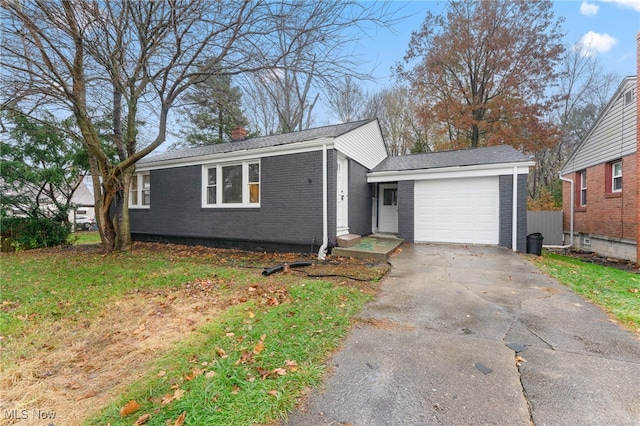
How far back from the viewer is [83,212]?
32938 mm

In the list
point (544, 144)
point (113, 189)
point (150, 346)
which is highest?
point (544, 144)

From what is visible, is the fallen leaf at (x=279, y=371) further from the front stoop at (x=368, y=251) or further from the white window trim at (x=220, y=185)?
the white window trim at (x=220, y=185)

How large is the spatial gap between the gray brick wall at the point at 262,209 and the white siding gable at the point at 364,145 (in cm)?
108

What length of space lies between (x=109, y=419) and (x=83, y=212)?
40.4 metres

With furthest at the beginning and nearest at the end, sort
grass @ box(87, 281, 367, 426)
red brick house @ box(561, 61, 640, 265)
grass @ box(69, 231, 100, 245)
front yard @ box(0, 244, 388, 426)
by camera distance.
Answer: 1. grass @ box(69, 231, 100, 245)
2. red brick house @ box(561, 61, 640, 265)
3. front yard @ box(0, 244, 388, 426)
4. grass @ box(87, 281, 367, 426)

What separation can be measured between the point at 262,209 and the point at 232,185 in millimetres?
1630

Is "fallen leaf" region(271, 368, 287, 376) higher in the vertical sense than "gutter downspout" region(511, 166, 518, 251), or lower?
lower

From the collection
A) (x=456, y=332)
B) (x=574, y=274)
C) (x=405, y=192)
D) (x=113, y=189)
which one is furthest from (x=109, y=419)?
(x=405, y=192)

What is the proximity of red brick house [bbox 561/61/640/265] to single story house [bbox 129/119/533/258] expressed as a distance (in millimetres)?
3970

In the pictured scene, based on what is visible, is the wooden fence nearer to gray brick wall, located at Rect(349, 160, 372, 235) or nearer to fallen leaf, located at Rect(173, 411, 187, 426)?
gray brick wall, located at Rect(349, 160, 372, 235)

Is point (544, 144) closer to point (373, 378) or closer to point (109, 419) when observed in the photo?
point (373, 378)

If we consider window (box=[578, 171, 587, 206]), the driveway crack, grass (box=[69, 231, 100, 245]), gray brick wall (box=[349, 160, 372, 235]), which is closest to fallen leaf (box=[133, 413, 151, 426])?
the driveway crack

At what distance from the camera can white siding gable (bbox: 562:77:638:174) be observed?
9.72m

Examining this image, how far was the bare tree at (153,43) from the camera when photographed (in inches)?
239
